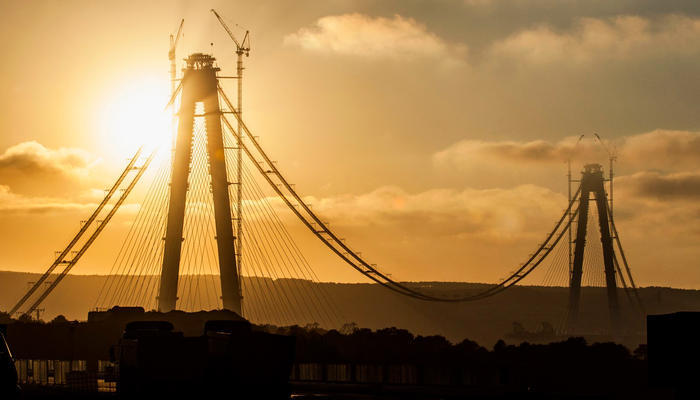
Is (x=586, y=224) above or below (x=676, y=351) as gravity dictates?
above

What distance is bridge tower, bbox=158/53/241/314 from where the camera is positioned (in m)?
105

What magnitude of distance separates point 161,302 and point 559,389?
125 ft

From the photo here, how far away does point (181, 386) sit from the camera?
51.7 meters

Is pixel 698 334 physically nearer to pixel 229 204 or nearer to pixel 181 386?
pixel 181 386

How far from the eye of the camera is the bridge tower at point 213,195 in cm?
10500

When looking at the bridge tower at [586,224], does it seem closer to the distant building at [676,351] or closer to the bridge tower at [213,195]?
the bridge tower at [213,195]

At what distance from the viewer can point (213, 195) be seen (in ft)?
346

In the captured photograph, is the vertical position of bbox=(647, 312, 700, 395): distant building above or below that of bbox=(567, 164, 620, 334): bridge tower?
below

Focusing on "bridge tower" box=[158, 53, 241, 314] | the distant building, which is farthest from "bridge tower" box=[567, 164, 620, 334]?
the distant building

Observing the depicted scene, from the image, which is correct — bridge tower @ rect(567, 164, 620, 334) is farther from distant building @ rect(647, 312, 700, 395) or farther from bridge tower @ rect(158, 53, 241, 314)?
distant building @ rect(647, 312, 700, 395)

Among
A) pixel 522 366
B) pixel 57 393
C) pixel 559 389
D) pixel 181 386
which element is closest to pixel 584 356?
pixel 522 366

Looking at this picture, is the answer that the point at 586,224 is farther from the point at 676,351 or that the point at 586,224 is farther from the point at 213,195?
the point at 676,351

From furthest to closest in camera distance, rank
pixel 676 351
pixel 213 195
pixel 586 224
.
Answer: pixel 586 224
pixel 213 195
pixel 676 351

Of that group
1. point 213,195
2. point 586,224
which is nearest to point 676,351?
point 213,195
